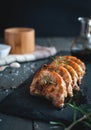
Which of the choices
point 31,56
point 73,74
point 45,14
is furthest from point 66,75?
point 45,14

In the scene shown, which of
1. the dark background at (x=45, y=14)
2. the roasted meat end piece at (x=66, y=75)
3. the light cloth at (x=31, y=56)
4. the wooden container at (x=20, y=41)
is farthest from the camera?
the dark background at (x=45, y=14)

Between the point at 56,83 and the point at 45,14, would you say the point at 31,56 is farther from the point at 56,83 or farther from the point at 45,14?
the point at 45,14

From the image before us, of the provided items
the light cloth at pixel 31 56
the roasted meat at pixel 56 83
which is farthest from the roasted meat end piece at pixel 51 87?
the light cloth at pixel 31 56

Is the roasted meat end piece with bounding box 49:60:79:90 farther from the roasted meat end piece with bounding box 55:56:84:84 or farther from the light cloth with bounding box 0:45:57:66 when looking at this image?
the light cloth with bounding box 0:45:57:66

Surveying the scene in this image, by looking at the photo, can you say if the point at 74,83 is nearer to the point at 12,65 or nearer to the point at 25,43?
the point at 12,65

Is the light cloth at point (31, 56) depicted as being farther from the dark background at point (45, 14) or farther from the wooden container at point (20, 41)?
the dark background at point (45, 14)
